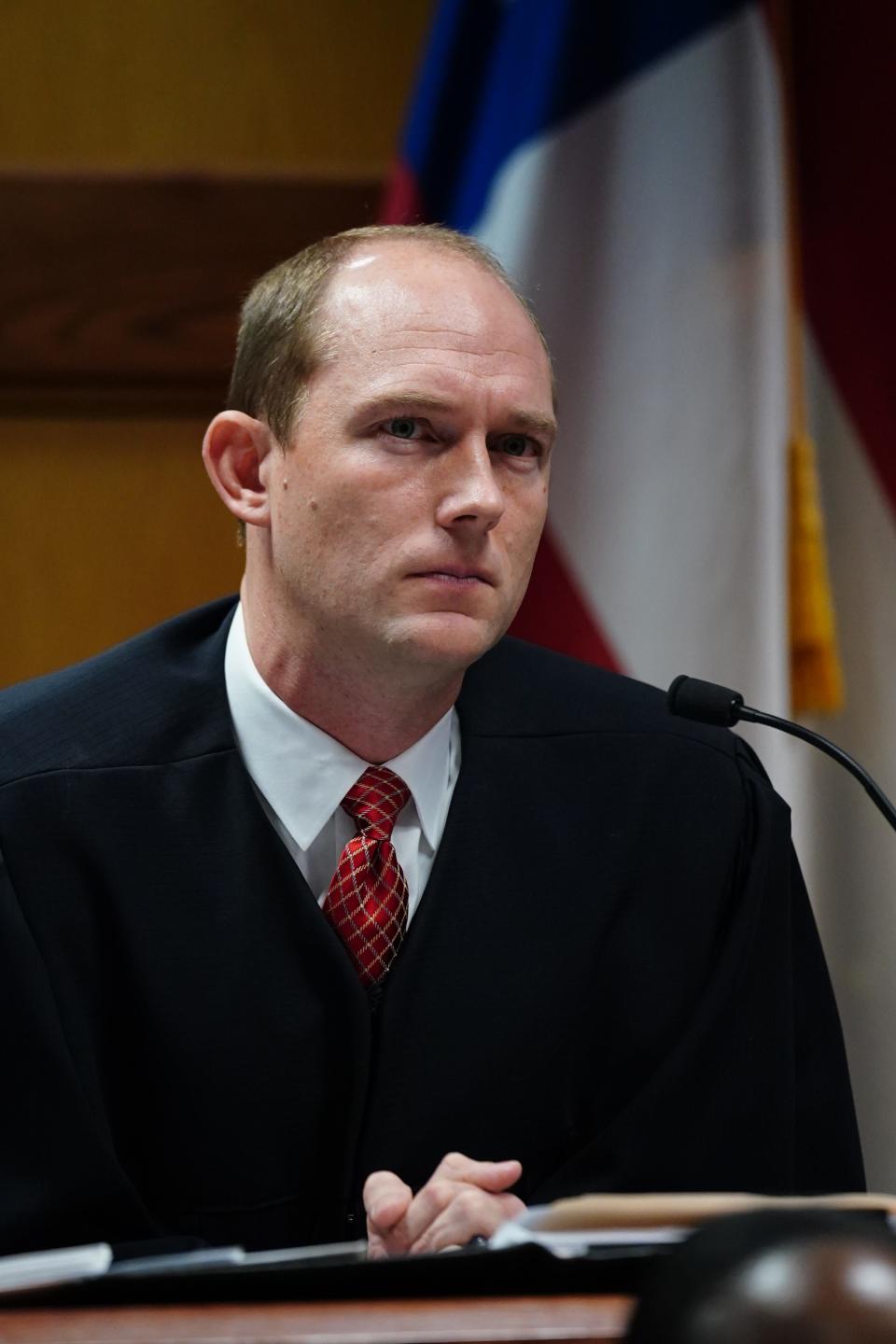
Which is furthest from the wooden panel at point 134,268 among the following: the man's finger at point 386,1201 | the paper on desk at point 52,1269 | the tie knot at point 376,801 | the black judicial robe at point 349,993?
the paper on desk at point 52,1269

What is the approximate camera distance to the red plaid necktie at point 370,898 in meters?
1.57

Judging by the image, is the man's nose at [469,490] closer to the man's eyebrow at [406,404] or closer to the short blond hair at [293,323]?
the man's eyebrow at [406,404]

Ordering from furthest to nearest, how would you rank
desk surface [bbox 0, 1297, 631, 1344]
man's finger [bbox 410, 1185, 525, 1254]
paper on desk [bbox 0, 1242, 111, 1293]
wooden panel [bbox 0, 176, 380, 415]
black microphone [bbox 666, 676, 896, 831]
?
wooden panel [bbox 0, 176, 380, 415] → black microphone [bbox 666, 676, 896, 831] → man's finger [bbox 410, 1185, 525, 1254] → paper on desk [bbox 0, 1242, 111, 1293] → desk surface [bbox 0, 1297, 631, 1344]

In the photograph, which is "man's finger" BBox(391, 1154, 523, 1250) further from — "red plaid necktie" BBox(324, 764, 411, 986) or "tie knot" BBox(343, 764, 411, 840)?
"tie knot" BBox(343, 764, 411, 840)

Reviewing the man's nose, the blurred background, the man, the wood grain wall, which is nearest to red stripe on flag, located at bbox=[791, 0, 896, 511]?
the blurred background

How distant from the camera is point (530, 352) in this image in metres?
1.65

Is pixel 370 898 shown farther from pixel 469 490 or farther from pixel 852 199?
pixel 852 199

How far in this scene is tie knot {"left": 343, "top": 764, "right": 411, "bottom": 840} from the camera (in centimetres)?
162

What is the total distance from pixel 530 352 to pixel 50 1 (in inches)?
54.9

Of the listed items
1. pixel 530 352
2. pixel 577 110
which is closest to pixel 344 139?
pixel 577 110

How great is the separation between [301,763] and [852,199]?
1.24 m

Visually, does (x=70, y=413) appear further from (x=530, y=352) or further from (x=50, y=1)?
(x=530, y=352)

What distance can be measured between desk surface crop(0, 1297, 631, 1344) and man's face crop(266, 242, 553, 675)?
76cm

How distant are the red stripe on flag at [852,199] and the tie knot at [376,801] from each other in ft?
3.29
